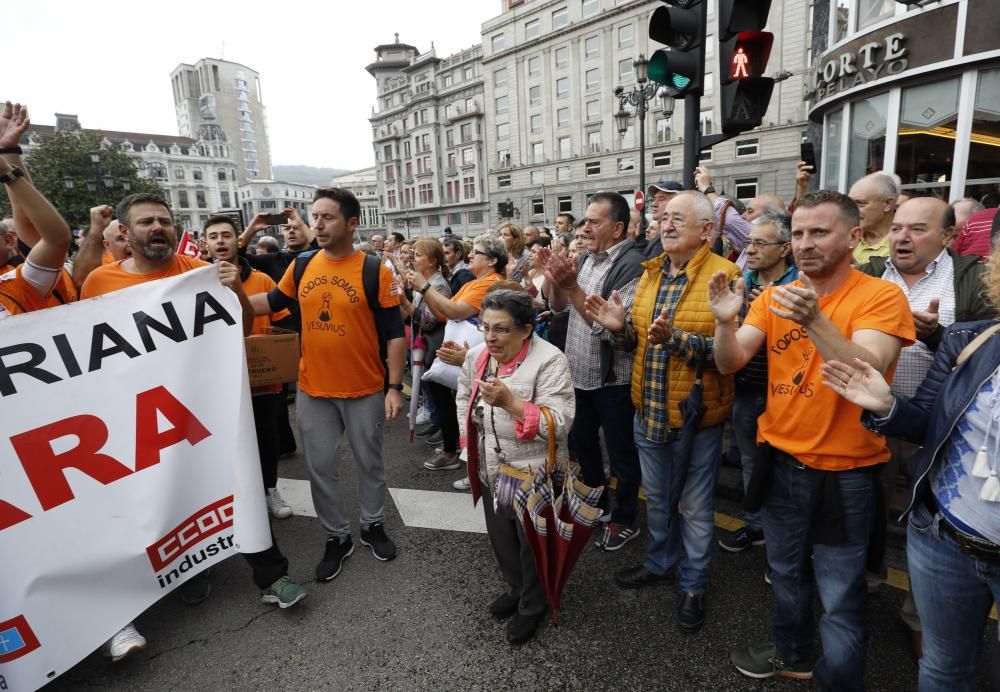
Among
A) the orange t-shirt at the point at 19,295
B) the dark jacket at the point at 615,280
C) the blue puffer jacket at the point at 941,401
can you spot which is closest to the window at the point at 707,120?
the dark jacket at the point at 615,280

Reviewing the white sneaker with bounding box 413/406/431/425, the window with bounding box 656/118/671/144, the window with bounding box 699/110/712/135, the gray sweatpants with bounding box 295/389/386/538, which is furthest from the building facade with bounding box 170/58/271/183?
the gray sweatpants with bounding box 295/389/386/538

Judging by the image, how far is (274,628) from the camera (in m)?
2.87

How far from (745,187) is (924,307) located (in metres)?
38.4

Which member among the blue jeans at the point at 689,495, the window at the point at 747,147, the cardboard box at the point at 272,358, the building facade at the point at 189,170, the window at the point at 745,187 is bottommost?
the blue jeans at the point at 689,495

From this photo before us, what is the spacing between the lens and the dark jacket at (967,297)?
2.56 meters

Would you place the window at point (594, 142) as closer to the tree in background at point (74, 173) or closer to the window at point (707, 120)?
the window at point (707, 120)

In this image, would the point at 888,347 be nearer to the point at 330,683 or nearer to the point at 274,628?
the point at 330,683

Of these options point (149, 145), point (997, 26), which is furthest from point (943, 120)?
point (149, 145)

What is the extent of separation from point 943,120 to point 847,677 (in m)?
12.1

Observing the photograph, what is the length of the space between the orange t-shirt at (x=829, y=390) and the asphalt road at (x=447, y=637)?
1132 mm

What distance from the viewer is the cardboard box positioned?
3354 millimetres

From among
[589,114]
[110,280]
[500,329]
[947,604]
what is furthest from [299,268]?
[589,114]

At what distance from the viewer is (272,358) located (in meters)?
3.39

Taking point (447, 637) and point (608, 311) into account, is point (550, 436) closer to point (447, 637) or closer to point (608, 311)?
point (608, 311)
